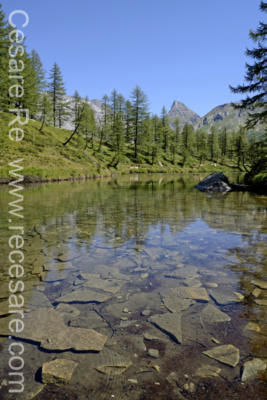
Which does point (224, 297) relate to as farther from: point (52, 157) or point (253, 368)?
point (52, 157)

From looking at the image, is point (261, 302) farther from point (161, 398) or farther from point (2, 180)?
point (2, 180)

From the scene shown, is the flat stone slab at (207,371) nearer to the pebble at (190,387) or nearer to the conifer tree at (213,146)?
the pebble at (190,387)

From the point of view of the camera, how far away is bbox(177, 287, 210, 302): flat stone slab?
4744 millimetres

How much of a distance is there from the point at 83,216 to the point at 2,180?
72.0 ft

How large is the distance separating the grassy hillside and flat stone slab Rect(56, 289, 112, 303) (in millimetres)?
28686

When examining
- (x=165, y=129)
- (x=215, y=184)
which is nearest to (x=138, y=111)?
(x=165, y=129)

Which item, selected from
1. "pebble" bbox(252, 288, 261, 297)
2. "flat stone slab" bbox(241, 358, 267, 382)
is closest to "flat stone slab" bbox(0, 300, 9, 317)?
"flat stone slab" bbox(241, 358, 267, 382)

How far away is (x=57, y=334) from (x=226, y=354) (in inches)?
92.7

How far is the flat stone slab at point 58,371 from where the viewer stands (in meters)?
2.85

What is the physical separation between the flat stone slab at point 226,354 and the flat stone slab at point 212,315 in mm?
604

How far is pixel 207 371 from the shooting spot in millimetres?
2971

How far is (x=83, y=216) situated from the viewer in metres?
12.4

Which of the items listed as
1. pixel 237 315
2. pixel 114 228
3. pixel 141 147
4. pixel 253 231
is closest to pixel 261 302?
pixel 237 315

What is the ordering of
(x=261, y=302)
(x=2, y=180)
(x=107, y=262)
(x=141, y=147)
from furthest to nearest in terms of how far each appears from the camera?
1. (x=141, y=147)
2. (x=2, y=180)
3. (x=107, y=262)
4. (x=261, y=302)
